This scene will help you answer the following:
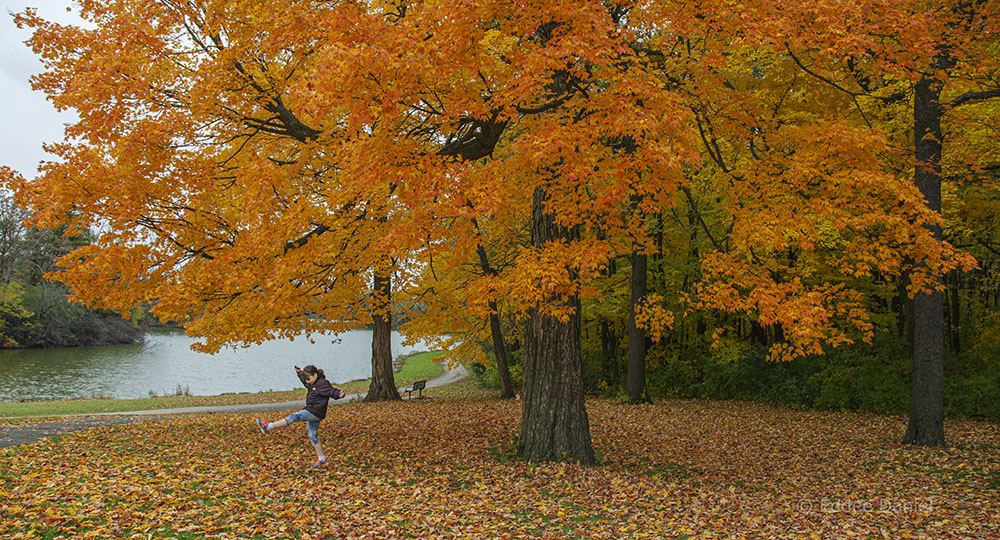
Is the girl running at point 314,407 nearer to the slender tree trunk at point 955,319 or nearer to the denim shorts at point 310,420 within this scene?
the denim shorts at point 310,420

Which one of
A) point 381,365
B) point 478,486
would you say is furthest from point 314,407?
point 381,365

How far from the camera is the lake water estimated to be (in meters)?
25.7

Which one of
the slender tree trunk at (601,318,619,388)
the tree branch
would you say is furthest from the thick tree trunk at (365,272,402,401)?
the tree branch

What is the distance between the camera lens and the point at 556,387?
26.7 ft

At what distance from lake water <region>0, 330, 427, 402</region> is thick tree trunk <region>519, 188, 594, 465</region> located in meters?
20.0

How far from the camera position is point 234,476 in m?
6.77

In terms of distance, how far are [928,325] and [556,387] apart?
21.1ft

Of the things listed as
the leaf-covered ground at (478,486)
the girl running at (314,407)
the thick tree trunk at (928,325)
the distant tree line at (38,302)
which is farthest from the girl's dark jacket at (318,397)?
the distant tree line at (38,302)

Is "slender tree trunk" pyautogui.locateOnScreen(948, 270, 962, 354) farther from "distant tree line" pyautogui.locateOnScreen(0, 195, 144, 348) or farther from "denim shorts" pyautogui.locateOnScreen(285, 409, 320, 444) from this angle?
"distant tree line" pyautogui.locateOnScreen(0, 195, 144, 348)

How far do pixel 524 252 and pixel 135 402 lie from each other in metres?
18.4

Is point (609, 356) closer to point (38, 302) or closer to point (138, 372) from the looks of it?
point (138, 372)

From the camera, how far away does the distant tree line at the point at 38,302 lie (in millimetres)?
33031

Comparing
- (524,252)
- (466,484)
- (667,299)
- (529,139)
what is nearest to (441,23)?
(529,139)

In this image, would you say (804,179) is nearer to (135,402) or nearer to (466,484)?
(466,484)
